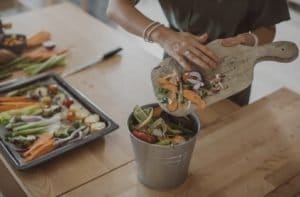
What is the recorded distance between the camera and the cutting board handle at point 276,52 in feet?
3.33

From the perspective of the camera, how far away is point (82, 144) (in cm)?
107

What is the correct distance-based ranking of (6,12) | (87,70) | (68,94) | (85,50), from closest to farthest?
(68,94) < (87,70) < (85,50) < (6,12)

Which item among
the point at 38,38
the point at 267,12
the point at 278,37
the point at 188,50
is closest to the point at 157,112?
the point at 188,50

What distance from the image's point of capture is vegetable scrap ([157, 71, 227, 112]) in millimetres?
916

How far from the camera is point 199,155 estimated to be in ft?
3.48

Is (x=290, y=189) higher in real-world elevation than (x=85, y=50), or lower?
lower

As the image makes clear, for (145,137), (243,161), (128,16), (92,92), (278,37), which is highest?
(128,16)

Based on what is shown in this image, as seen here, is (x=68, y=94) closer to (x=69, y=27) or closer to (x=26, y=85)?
(x=26, y=85)

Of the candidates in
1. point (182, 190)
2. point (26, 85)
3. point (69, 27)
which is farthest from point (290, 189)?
point (69, 27)

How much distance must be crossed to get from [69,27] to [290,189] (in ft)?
3.44

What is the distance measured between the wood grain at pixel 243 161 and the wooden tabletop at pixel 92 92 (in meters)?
0.04

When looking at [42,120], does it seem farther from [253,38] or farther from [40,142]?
[253,38]

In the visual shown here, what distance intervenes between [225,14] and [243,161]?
46 cm

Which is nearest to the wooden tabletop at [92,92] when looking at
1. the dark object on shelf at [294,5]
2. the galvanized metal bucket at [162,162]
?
the galvanized metal bucket at [162,162]
